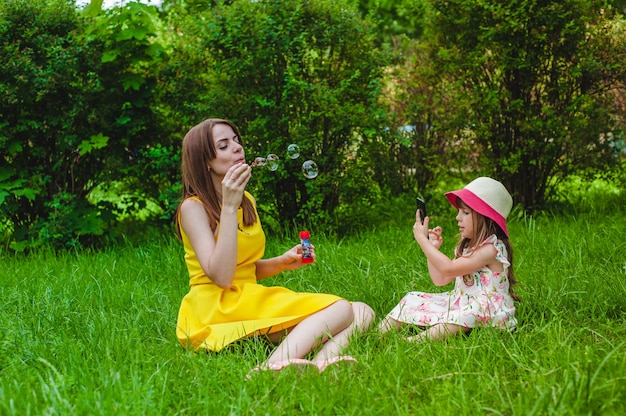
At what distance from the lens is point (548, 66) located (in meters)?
6.07

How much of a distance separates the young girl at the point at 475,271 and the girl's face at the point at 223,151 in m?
0.88

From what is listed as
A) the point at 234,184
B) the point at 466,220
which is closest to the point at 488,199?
the point at 466,220

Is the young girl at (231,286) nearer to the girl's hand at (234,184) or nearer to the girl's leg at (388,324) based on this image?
the girl's hand at (234,184)

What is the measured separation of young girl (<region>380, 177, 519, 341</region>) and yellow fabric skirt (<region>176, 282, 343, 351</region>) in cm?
47

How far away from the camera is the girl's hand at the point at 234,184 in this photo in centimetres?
291

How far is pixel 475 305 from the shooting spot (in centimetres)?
320


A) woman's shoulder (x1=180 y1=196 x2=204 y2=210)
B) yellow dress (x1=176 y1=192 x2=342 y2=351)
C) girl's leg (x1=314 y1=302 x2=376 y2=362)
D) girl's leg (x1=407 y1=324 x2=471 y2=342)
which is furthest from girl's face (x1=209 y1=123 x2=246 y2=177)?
girl's leg (x1=407 y1=324 x2=471 y2=342)

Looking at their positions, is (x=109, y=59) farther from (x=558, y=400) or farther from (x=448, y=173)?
(x=558, y=400)

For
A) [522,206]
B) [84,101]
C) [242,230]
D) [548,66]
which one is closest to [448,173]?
[522,206]

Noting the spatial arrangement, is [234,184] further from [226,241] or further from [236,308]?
[236,308]

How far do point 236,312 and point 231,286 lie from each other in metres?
0.14

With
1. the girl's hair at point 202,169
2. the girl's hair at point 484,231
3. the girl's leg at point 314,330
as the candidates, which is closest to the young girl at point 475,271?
the girl's hair at point 484,231

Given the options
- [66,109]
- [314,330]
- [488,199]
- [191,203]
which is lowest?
[314,330]

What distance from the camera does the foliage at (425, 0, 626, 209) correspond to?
5805mm
